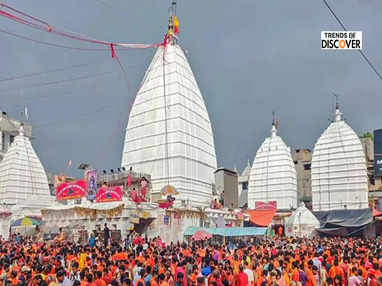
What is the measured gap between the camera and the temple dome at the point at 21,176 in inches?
2158

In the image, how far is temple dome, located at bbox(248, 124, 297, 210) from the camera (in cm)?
5850

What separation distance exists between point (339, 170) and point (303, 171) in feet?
49.2

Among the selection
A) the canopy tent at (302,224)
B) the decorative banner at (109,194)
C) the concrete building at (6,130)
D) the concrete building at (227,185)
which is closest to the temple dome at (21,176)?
the concrete building at (6,130)

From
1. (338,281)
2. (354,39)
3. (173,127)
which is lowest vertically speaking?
(338,281)

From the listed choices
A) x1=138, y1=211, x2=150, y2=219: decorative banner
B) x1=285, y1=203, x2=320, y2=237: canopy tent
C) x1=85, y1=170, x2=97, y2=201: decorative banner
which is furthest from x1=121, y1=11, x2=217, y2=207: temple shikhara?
x1=85, y1=170, x2=97, y2=201: decorative banner

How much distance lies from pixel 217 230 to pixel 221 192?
1712 centimetres

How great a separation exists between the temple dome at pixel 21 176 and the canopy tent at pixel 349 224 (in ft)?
101

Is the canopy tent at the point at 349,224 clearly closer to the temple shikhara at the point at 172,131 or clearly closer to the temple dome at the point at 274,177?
the temple dome at the point at 274,177

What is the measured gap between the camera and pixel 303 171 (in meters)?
69.6

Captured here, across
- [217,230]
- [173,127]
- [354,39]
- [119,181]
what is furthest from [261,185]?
[354,39]

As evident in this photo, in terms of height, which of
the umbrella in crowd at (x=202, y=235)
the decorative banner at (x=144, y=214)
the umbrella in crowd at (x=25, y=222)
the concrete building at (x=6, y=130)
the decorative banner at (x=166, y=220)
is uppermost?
the concrete building at (x=6, y=130)

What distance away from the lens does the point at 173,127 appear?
4562cm

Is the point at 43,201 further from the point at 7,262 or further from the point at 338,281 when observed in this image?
the point at 338,281

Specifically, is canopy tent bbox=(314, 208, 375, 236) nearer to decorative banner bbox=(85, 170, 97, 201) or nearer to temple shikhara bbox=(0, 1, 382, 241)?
temple shikhara bbox=(0, 1, 382, 241)
